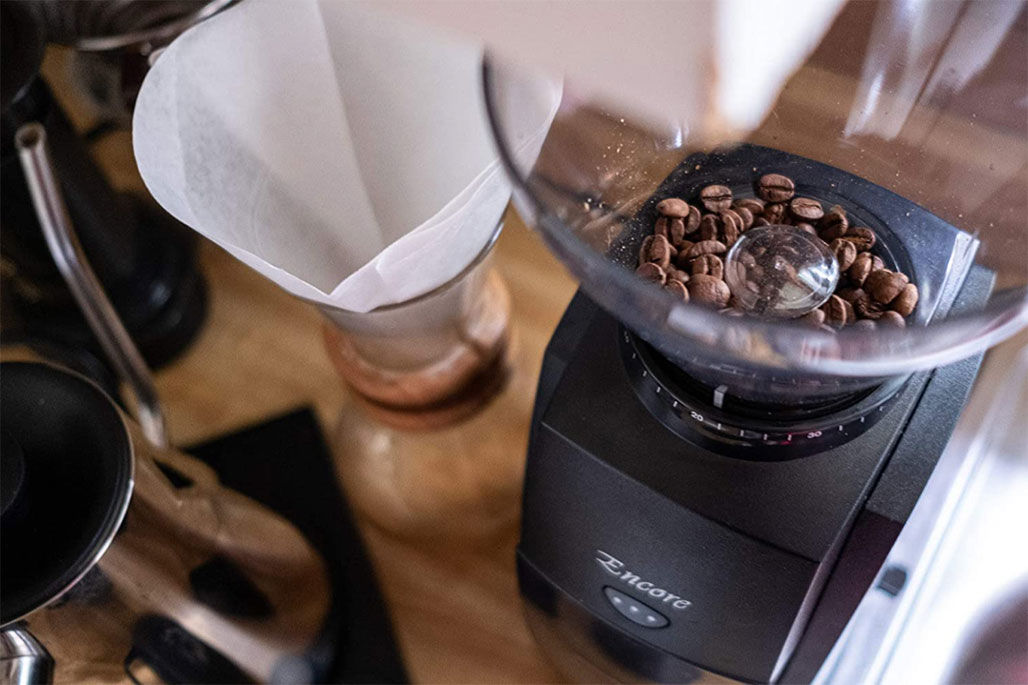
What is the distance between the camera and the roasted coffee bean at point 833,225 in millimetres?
390

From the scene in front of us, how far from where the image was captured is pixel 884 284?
0.37m

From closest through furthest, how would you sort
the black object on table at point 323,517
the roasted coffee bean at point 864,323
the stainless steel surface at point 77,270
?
the roasted coffee bean at point 864,323 → the stainless steel surface at point 77,270 → the black object on table at point 323,517

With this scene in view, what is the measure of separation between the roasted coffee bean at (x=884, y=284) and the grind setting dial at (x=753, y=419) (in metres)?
0.03

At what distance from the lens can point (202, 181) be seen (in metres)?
0.44

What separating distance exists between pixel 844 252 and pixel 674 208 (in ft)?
0.21

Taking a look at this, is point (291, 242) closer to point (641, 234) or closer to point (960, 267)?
point (641, 234)

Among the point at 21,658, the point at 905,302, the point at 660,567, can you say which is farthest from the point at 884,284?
the point at 21,658

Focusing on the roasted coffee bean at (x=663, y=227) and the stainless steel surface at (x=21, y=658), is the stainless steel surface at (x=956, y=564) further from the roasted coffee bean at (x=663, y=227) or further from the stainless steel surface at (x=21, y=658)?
the stainless steel surface at (x=21, y=658)

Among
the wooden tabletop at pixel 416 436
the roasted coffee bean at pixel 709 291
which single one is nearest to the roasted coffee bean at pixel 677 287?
the roasted coffee bean at pixel 709 291

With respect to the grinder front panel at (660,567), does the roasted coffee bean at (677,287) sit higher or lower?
higher

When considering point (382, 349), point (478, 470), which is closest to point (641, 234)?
point (382, 349)

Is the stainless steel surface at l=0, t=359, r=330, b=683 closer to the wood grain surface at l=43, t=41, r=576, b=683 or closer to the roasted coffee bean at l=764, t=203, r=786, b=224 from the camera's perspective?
the wood grain surface at l=43, t=41, r=576, b=683

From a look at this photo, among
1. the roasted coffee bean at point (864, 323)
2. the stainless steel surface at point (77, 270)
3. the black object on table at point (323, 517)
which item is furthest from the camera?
the black object on table at point (323, 517)

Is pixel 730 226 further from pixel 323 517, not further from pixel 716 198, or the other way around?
pixel 323 517
